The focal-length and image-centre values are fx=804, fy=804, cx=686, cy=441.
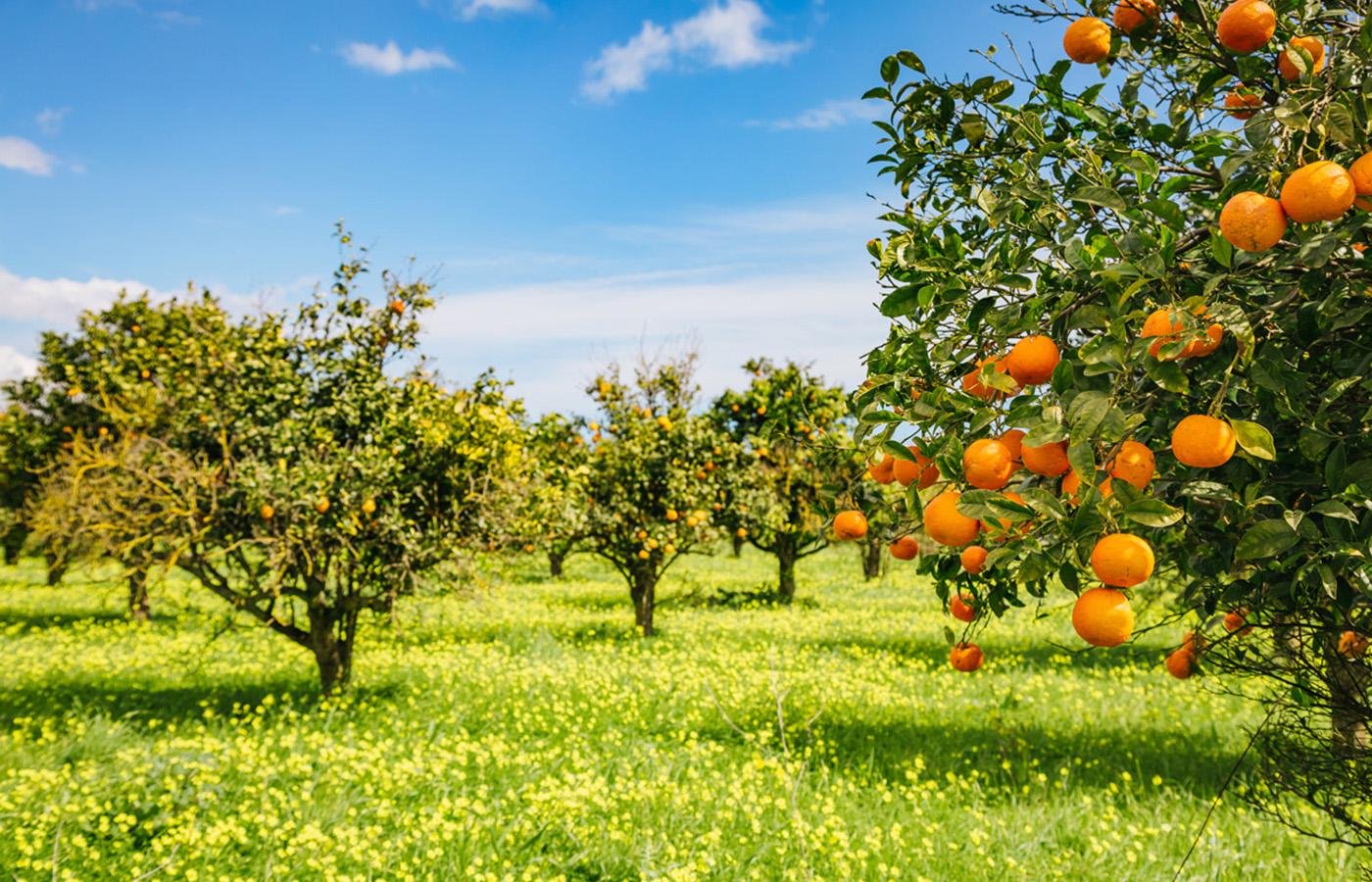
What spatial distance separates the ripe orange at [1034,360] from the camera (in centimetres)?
160

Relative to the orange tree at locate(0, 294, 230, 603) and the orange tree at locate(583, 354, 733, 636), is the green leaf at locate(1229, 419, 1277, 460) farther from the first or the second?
the orange tree at locate(0, 294, 230, 603)

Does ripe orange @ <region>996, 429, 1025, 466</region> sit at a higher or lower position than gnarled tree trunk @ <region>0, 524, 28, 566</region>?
higher

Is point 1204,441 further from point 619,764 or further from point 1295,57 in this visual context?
point 619,764

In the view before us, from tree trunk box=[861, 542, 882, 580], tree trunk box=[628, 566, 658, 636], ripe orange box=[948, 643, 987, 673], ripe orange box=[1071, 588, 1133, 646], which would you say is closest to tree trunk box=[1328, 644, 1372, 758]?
ripe orange box=[948, 643, 987, 673]

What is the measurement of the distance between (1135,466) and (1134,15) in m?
1.41

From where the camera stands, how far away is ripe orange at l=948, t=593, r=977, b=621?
2238mm

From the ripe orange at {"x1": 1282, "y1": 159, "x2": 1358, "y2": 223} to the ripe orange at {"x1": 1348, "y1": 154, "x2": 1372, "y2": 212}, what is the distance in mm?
53

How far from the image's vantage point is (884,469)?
2062 mm

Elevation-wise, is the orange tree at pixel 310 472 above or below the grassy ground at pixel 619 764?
above

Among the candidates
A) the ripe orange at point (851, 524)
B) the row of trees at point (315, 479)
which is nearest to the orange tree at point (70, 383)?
the row of trees at point (315, 479)

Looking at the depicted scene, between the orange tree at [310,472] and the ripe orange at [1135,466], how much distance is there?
21.7 feet

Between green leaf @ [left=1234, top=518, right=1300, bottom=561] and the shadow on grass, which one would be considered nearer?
green leaf @ [left=1234, top=518, right=1300, bottom=561]

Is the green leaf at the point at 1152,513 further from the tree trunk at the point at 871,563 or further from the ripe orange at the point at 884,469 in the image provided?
the tree trunk at the point at 871,563

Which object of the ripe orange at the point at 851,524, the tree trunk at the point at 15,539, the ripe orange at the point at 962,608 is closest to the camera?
the ripe orange at the point at 962,608
